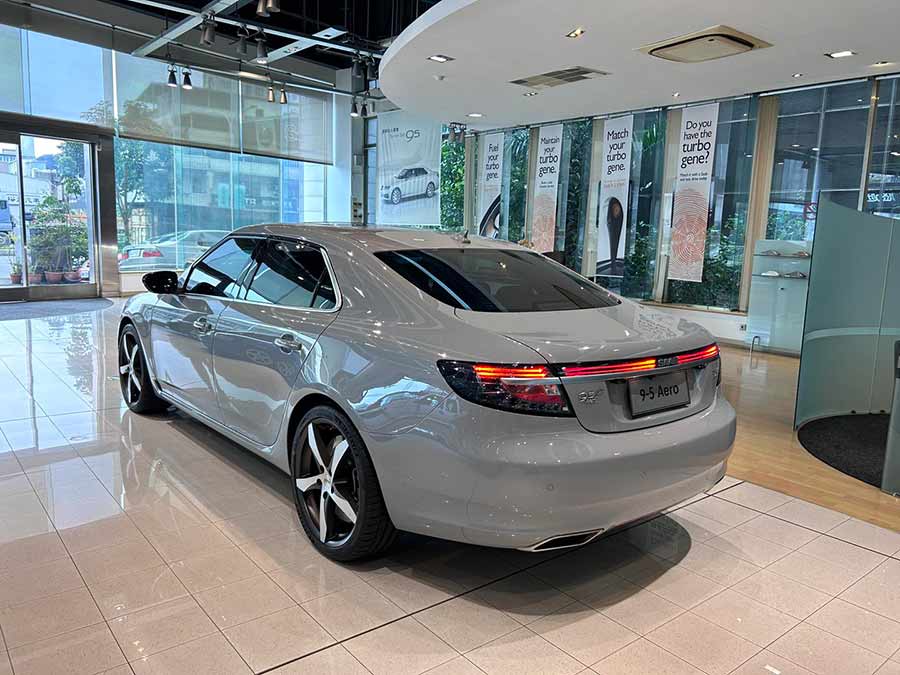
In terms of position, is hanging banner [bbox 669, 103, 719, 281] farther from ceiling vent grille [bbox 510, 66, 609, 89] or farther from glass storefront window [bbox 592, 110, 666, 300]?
ceiling vent grille [bbox 510, 66, 609, 89]

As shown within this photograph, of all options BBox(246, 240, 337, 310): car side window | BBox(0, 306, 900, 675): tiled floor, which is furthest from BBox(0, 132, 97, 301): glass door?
BBox(246, 240, 337, 310): car side window

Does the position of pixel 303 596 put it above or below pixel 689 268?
below

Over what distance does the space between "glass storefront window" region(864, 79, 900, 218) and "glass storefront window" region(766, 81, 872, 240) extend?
127 mm

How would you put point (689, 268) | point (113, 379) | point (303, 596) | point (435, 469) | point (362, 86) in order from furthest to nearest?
point (362, 86), point (689, 268), point (113, 379), point (303, 596), point (435, 469)

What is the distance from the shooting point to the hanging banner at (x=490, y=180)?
12062mm

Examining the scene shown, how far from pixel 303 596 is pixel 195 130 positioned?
11.7 metres

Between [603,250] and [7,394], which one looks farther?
[603,250]

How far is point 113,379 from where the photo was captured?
18.2ft

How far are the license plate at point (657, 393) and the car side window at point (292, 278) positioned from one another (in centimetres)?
118

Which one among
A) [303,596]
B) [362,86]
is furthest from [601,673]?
[362,86]

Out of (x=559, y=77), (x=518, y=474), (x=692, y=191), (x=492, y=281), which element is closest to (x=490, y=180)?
(x=692, y=191)

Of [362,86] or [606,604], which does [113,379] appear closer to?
[606,604]

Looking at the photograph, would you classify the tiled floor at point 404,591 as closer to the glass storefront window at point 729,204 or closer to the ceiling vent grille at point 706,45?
the ceiling vent grille at point 706,45

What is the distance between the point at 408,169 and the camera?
1305 cm
